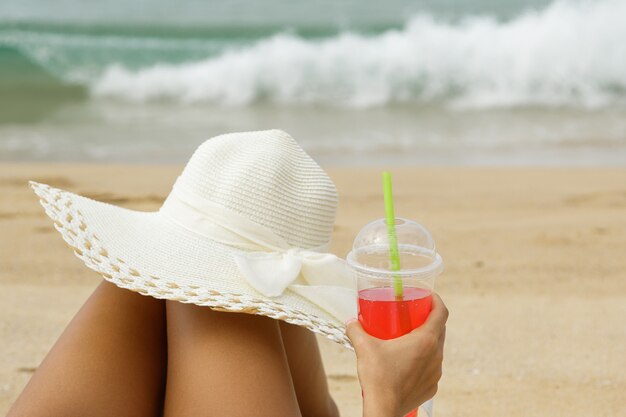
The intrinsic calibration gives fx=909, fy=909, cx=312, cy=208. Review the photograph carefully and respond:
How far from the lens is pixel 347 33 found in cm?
1130

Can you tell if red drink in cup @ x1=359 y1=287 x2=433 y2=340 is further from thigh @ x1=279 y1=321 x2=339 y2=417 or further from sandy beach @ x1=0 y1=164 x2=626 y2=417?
sandy beach @ x1=0 y1=164 x2=626 y2=417

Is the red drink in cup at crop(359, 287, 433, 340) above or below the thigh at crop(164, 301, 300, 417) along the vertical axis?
above

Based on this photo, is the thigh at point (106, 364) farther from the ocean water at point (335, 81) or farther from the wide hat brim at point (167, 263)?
the ocean water at point (335, 81)

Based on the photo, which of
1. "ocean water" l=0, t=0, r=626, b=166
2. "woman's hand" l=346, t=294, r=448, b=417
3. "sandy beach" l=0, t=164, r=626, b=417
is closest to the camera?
"woman's hand" l=346, t=294, r=448, b=417

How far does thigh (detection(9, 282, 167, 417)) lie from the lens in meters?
1.64

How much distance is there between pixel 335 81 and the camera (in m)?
9.55

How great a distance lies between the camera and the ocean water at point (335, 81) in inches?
280

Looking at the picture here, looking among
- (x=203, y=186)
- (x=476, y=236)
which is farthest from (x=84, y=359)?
(x=476, y=236)

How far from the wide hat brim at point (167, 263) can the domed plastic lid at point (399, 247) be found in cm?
15

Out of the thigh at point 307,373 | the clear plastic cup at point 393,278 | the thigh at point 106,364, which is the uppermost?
the clear plastic cup at point 393,278

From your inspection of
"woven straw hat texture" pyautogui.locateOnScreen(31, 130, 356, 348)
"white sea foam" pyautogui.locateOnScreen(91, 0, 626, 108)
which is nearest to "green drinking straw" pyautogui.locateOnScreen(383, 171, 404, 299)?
"woven straw hat texture" pyautogui.locateOnScreen(31, 130, 356, 348)

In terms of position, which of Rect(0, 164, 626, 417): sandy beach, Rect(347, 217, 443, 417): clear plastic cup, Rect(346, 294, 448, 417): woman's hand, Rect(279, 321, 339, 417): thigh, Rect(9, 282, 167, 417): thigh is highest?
Rect(347, 217, 443, 417): clear plastic cup

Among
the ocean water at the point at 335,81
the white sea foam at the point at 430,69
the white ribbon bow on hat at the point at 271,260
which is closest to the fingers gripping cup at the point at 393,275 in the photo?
the white ribbon bow on hat at the point at 271,260

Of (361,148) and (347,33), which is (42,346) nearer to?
(361,148)
